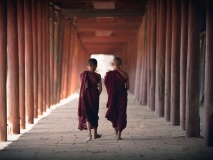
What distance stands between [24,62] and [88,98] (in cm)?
214

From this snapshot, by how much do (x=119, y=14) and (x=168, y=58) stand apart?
23.1 ft

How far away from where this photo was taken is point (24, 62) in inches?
322

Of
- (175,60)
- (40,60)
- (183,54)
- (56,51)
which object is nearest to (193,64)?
(183,54)

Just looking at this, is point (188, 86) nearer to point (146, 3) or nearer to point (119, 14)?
point (146, 3)

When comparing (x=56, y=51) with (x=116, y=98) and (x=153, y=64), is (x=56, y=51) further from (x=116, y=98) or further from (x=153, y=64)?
(x=116, y=98)

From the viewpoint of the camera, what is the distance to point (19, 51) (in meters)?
8.09

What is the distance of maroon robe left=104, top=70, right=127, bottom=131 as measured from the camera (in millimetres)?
6836

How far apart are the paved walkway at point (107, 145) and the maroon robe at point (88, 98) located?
376mm

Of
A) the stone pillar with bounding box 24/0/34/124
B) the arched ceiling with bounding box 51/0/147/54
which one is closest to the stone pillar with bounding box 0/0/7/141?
the stone pillar with bounding box 24/0/34/124

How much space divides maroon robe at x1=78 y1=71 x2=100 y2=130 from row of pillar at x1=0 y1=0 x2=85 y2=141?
1.32m

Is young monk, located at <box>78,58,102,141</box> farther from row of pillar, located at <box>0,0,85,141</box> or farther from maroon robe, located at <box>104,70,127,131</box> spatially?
row of pillar, located at <box>0,0,85,141</box>

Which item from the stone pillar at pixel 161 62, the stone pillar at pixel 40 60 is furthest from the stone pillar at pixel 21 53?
the stone pillar at pixel 161 62

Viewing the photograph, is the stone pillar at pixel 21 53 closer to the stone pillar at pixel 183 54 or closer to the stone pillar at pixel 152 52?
the stone pillar at pixel 183 54

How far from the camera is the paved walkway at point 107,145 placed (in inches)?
215
